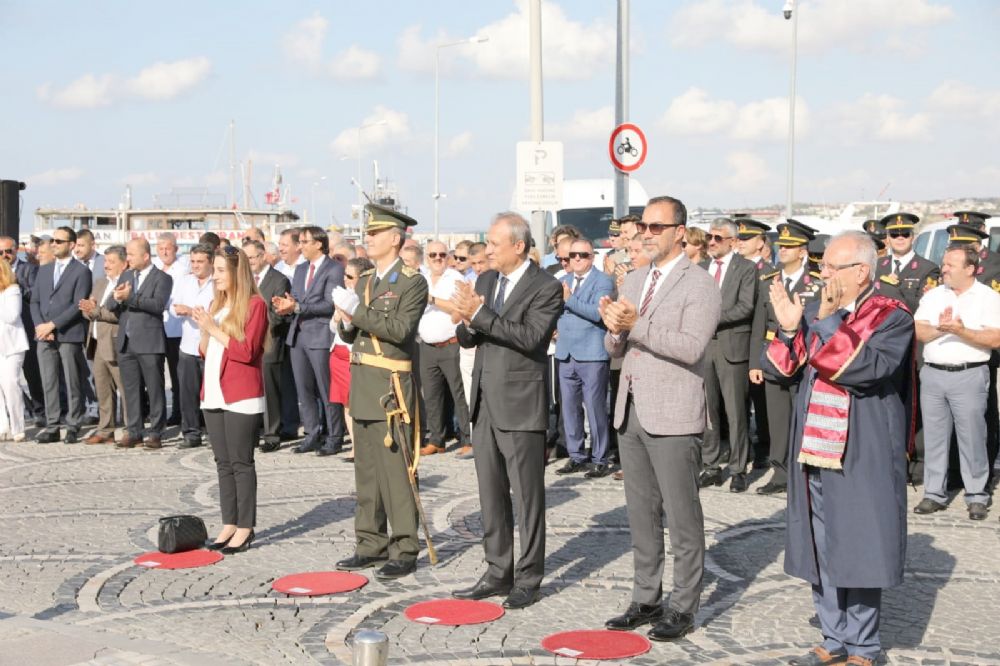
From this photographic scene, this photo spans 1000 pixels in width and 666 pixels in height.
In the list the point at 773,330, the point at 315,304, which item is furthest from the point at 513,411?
the point at 315,304

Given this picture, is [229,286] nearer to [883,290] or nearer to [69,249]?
[883,290]

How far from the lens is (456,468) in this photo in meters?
11.5

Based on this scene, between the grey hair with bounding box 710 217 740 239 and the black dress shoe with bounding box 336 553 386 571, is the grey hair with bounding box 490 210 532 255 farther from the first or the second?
the grey hair with bounding box 710 217 740 239

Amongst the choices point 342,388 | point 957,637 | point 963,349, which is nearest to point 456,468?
point 342,388

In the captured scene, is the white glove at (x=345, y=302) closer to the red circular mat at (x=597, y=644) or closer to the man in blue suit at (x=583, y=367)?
the red circular mat at (x=597, y=644)

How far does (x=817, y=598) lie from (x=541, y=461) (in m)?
1.89

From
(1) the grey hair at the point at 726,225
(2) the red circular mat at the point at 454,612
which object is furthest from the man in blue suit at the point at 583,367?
(2) the red circular mat at the point at 454,612

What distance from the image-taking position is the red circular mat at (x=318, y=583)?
7050 millimetres

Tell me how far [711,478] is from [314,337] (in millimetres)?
4480

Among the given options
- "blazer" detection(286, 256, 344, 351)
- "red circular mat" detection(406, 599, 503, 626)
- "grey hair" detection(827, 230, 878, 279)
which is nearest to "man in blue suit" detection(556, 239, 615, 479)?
"blazer" detection(286, 256, 344, 351)

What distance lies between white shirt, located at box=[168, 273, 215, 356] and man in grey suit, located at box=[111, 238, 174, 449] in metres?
0.13

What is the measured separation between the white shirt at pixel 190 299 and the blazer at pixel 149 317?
0.42 feet

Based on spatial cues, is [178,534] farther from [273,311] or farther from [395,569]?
[273,311]

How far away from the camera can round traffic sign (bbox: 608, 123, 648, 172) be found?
1459 centimetres
